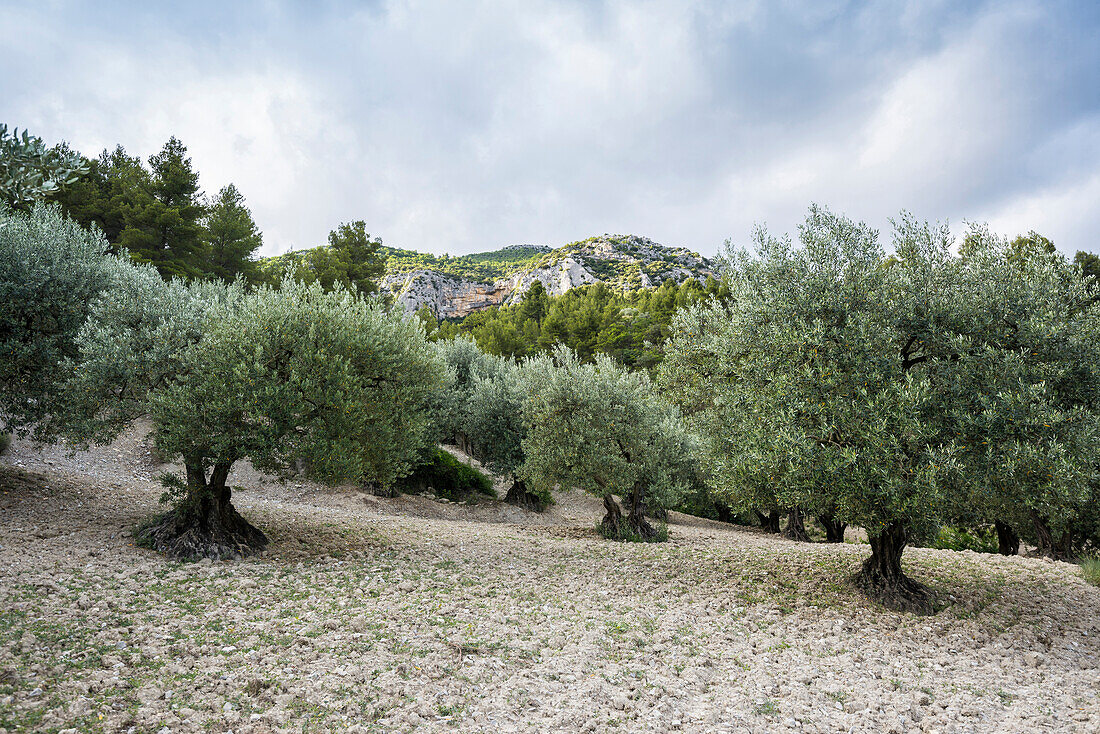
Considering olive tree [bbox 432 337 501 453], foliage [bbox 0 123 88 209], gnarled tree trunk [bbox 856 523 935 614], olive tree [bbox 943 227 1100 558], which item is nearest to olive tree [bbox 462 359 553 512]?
olive tree [bbox 432 337 501 453]

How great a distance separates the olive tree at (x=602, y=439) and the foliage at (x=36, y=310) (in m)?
14.1

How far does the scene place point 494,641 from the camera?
25.7 ft

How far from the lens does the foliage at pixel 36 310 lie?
1259cm

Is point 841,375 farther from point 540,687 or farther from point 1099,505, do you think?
point 1099,505

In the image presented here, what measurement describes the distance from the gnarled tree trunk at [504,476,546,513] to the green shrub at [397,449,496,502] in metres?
1.64

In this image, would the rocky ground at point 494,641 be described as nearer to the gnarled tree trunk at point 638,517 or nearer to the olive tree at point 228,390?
the olive tree at point 228,390

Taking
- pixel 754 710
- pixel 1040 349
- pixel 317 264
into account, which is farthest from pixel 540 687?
pixel 317 264

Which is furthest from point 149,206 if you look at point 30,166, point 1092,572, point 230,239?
point 1092,572

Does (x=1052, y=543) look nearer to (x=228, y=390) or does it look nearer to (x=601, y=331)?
(x=228, y=390)

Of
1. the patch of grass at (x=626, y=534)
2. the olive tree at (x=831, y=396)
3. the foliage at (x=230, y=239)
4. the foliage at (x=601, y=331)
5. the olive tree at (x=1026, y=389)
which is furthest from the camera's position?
the foliage at (x=601, y=331)

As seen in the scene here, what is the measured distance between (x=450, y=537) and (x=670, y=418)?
11.1 meters

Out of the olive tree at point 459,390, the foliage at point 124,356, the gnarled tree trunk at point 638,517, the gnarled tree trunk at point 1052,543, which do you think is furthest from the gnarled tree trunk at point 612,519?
the gnarled tree trunk at point 1052,543

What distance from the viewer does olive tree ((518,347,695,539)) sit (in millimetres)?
18719

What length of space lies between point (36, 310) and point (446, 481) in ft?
59.0
